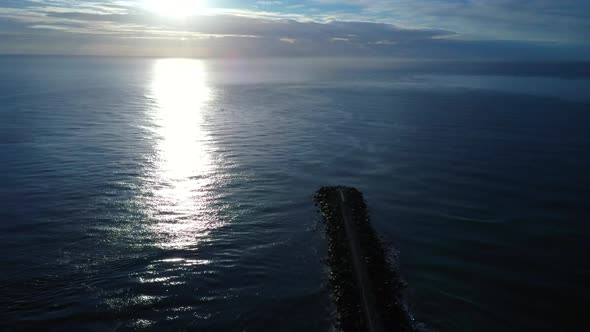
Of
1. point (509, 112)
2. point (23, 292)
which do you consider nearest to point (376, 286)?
point (23, 292)

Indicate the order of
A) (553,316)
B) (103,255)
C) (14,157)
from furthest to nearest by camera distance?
(14,157) → (103,255) → (553,316)

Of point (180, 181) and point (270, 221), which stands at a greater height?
point (180, 181)

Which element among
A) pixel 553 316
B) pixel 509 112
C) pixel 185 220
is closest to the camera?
pixel 553 316

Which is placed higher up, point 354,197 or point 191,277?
point 354,197

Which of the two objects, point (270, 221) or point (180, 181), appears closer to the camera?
point (270, 221)

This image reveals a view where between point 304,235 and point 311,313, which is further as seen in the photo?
point 304,235

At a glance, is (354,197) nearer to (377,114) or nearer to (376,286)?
(376,286)

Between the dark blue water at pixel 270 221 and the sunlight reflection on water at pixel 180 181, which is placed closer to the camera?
the dark blue water at pixel 270 221

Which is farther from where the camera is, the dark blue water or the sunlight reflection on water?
the sunlight reflection on water
